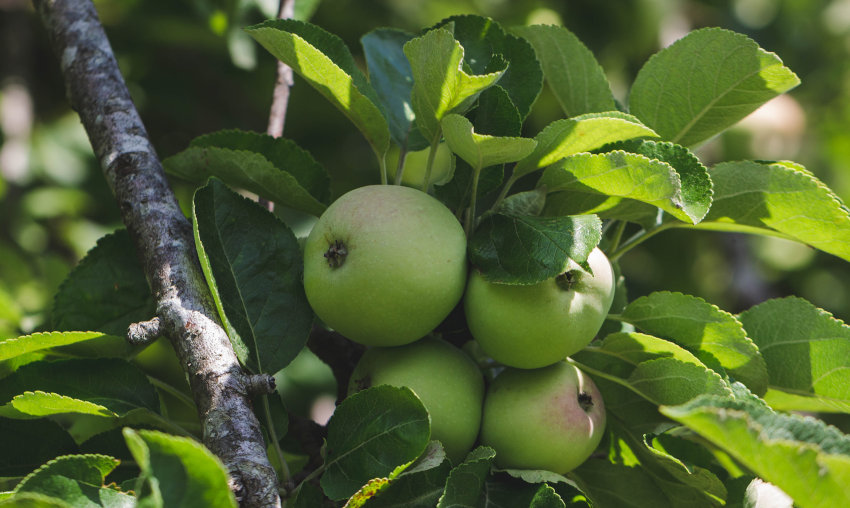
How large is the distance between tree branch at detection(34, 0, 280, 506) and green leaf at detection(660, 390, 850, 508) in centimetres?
44

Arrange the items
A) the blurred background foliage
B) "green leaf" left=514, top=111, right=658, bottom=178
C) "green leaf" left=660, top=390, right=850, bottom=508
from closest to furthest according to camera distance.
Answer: "green leaf" left=660, top=390, right=850, bottom=508 → "green leaf" left=514, top=111, right=658, bottom=178 → the blurred background foliage

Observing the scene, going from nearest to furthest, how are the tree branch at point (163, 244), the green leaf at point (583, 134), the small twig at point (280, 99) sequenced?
the tree branch at point (163, 244), the green leaf at point (583, 134), the small twig at point (280, 99)

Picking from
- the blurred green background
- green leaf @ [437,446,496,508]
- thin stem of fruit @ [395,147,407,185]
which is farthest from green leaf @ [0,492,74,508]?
the blurred green background

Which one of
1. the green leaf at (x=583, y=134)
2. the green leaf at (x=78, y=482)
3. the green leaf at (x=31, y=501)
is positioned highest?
the green leaf at (x=583, y=134)

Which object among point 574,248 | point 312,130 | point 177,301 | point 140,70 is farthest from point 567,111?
point 140,70

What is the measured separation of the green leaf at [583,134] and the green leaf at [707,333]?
0.79ft

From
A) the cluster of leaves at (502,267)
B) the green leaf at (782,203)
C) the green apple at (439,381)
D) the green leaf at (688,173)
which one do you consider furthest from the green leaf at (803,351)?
the green apple at (439,381)

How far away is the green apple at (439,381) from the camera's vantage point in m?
0.95

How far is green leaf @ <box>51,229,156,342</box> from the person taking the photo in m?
1.16

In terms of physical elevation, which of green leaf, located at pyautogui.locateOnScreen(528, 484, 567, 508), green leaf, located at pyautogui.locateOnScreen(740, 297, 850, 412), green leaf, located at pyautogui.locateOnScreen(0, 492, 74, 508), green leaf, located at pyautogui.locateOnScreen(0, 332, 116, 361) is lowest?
green leaf, located at pyautogui.locateOnScreen(740, 297, 850, 412)

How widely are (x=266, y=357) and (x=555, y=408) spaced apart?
38cm

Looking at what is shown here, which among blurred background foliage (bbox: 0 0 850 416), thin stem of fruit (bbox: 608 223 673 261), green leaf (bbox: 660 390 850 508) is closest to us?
green leaf (bbox: 660 390 850 508)

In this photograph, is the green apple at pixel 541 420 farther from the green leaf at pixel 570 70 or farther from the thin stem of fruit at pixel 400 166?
the green leaf at pixel 570 70

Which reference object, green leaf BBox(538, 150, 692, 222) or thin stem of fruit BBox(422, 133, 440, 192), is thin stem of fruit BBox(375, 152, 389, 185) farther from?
green leaf BBox(538, 150, 692, 222)
